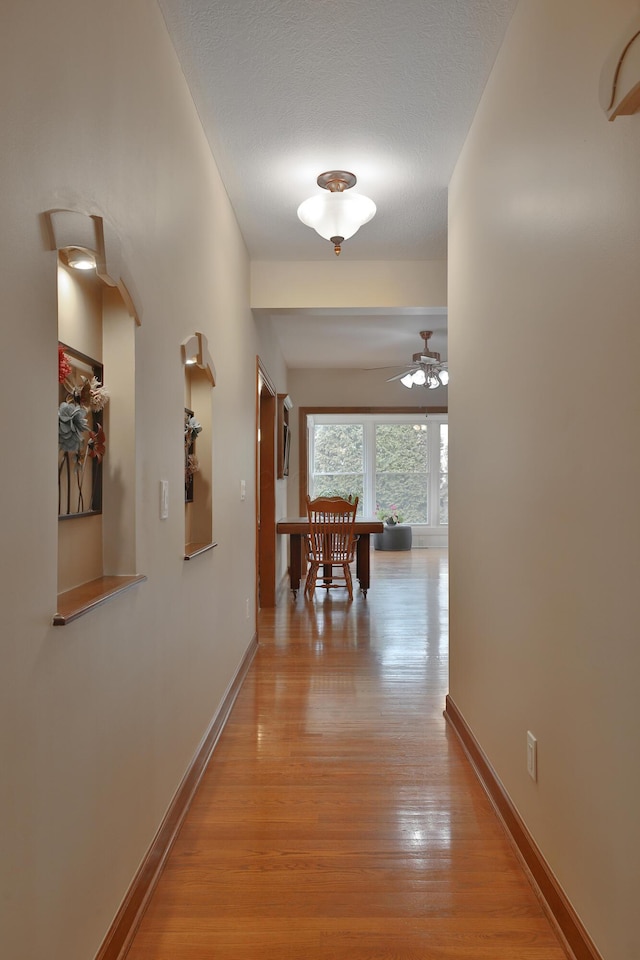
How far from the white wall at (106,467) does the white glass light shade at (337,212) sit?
0.58m

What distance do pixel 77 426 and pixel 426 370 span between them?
5.75 m

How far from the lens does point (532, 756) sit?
185 cm

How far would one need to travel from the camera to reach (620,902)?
4.26ft

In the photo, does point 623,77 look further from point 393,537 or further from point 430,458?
point 430,458

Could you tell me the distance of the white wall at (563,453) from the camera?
4.22 ft

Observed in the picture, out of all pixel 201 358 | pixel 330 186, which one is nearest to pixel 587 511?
pixel 201 358

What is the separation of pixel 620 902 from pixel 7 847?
45.8 inches

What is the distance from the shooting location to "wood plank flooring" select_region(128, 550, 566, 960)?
162 cm

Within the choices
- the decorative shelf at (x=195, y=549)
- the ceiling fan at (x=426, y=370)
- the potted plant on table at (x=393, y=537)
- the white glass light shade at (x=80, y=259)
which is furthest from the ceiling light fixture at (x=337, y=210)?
the potted plant on table at (x=393, y=537)

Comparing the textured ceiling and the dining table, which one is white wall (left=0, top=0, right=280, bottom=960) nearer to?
the textured ceiling

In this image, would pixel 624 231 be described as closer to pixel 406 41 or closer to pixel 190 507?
pixel 406 41

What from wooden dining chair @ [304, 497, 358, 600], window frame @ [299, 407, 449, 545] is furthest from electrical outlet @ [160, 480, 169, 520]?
window frame @ [299, 407, 449, 545]

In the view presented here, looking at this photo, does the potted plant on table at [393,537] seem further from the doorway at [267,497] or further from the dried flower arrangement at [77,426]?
the dried flower arrangement at [77,426]

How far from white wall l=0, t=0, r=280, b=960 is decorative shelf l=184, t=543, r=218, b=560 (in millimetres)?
69
